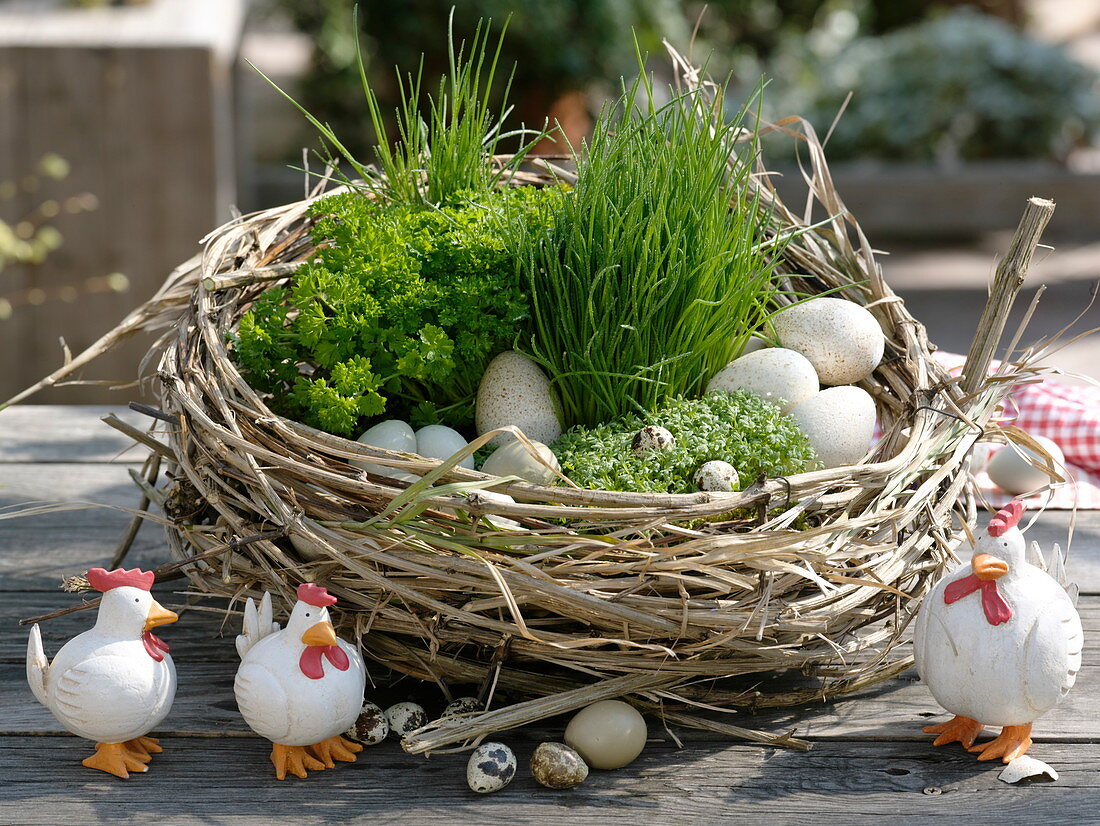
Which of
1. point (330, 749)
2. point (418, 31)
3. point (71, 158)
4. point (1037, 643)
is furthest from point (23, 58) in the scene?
point (1037, 643)

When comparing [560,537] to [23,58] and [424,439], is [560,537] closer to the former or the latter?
[424,439]

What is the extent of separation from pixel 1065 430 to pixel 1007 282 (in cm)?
82

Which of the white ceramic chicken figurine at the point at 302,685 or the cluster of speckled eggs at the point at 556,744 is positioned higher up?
the white ceramic chicken figurine at the point at 302,685

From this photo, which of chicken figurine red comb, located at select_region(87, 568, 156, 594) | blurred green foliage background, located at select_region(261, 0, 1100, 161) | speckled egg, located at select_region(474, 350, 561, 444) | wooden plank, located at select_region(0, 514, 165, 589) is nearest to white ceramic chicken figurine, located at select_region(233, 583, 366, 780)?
chicken figurine red comb, located at select_region(87, 568, 156, 594)

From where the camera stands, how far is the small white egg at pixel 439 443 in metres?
1.47

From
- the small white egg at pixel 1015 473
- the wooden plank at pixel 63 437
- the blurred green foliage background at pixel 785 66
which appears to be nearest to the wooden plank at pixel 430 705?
the small white egg at pixel 1015 473

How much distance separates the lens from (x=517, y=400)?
5.04 feet

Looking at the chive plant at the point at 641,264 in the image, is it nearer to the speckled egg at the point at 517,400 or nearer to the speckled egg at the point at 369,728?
the speckled egg at the point at 517,400

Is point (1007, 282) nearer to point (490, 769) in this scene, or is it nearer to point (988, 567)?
point (988, 567)

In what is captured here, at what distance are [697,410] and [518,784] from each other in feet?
1.72

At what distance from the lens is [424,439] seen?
1486 mm

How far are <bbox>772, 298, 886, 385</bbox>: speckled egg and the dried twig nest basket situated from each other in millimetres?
154

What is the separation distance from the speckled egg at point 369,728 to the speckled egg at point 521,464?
309 mm

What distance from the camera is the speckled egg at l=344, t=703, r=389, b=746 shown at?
1255 millimetres
